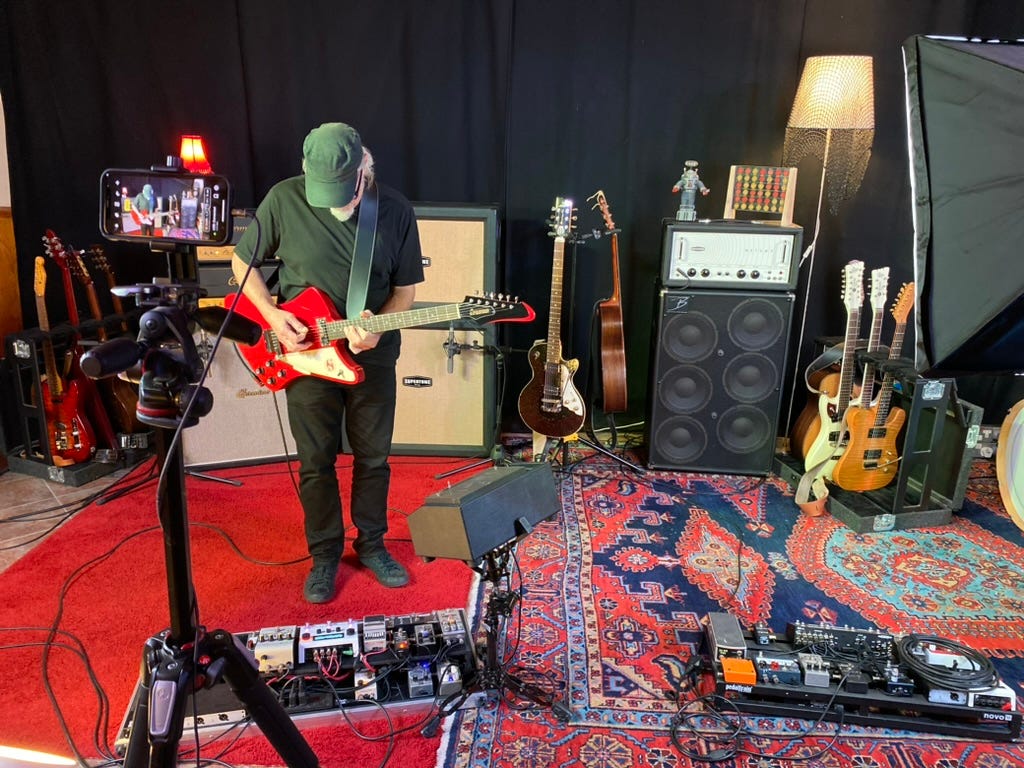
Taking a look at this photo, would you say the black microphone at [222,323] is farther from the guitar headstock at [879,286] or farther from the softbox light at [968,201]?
the guitar headstock at [879,286]

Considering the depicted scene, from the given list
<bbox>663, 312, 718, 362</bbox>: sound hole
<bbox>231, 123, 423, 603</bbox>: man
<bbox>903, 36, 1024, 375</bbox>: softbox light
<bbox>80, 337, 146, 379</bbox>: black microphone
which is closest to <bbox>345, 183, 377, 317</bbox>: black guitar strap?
<bbox>231, 123, 423, 603</bbox>: man

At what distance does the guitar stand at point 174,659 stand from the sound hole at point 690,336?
2.36 metres

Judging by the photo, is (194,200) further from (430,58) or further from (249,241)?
(430,58)

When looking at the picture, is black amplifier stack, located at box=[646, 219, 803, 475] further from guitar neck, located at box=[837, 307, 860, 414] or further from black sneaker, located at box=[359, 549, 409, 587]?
black sneaker, located at box=[359, 549, 409, 587]

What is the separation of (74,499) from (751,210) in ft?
10.7

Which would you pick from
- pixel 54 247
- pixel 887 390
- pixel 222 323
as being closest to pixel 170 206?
pixel 222 323

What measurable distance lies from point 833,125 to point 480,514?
→ 250cm

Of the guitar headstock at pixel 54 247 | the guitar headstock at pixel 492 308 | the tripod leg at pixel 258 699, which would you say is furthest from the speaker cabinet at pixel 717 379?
the guitar headstock at pixel 54 247

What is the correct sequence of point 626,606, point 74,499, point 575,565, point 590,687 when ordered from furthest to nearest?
point 74,499 → point 575,565 → point 626,606 → point 590,687

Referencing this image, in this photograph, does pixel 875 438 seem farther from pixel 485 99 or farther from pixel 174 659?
pixel 174 659

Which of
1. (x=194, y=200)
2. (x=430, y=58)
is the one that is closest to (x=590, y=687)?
(x=194, y=200)

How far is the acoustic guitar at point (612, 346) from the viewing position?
10.2 feet

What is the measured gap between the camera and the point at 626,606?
227 cm

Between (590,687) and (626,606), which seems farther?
(626,606)
